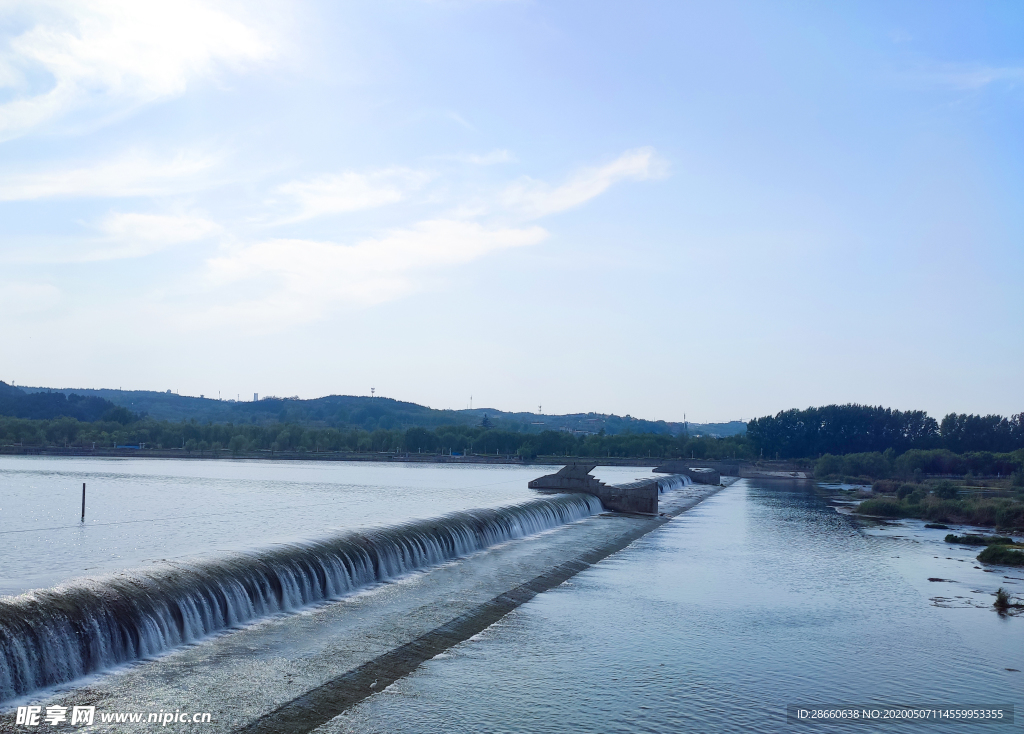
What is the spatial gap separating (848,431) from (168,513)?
159 meters

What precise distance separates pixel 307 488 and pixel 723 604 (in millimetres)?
62417

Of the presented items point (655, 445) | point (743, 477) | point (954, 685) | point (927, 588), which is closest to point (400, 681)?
point (954, 685)

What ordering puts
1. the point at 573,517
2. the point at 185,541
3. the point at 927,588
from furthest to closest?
the point at 573,517 → the point at 185,541 → the point at 927,588

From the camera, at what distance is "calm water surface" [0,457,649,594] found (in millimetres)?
29438

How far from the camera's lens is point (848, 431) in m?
→ 183

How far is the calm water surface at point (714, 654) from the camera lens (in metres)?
15.6

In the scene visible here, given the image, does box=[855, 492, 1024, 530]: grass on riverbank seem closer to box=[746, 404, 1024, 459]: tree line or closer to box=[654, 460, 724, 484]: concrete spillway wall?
box=[654, 460, 724, 484]: concrete spillway wall

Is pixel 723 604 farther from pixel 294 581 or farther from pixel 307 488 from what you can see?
pixel 307 488

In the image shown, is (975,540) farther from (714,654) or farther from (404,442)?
(404,442)

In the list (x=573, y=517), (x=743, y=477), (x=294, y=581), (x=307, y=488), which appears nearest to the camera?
(x=294, y=581)

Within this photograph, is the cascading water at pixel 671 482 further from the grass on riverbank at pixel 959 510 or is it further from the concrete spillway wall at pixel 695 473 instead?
the grass on riverbank at pixel 959 510

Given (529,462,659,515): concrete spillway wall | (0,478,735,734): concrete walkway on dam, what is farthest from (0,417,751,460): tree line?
(0,478,735,734): concrete walkway on dam

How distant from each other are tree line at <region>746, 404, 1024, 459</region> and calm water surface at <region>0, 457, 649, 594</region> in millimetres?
107453

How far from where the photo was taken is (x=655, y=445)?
186750 millimetres
